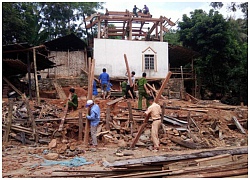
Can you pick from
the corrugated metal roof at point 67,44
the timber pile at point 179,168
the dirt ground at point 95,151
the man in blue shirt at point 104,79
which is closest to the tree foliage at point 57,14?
the corrugated metal roof at point 67,44

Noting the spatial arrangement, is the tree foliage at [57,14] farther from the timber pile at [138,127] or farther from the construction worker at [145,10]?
the timber pile at [138,127]

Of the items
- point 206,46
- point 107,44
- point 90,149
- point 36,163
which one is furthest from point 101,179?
point 206,46

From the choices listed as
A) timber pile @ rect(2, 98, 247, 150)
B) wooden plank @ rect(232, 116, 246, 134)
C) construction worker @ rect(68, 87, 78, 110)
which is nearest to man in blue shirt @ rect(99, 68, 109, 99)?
timber pile @ rect(2, 98, 247, 150)

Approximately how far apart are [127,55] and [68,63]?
4971 millimetres

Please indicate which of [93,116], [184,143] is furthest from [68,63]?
[184,143]

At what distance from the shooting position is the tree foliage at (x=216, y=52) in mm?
22969

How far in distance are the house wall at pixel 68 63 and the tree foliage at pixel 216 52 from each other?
9.99 meters

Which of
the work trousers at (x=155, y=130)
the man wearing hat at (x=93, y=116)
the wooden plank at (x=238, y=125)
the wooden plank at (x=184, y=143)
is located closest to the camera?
the work trousers at (x=155, y=130)

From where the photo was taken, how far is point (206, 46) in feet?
76.6

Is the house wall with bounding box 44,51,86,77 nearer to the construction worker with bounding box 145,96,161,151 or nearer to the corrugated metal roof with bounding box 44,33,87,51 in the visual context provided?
the corrugated metal roof with bounding box 44,33,87,51

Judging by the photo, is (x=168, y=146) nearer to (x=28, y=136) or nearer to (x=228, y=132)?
(x=228, y=132)

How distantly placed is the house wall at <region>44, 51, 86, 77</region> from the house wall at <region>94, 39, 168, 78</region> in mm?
2025

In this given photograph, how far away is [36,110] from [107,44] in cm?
1114

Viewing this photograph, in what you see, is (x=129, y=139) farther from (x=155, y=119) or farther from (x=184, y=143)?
(x=184, y=143)
